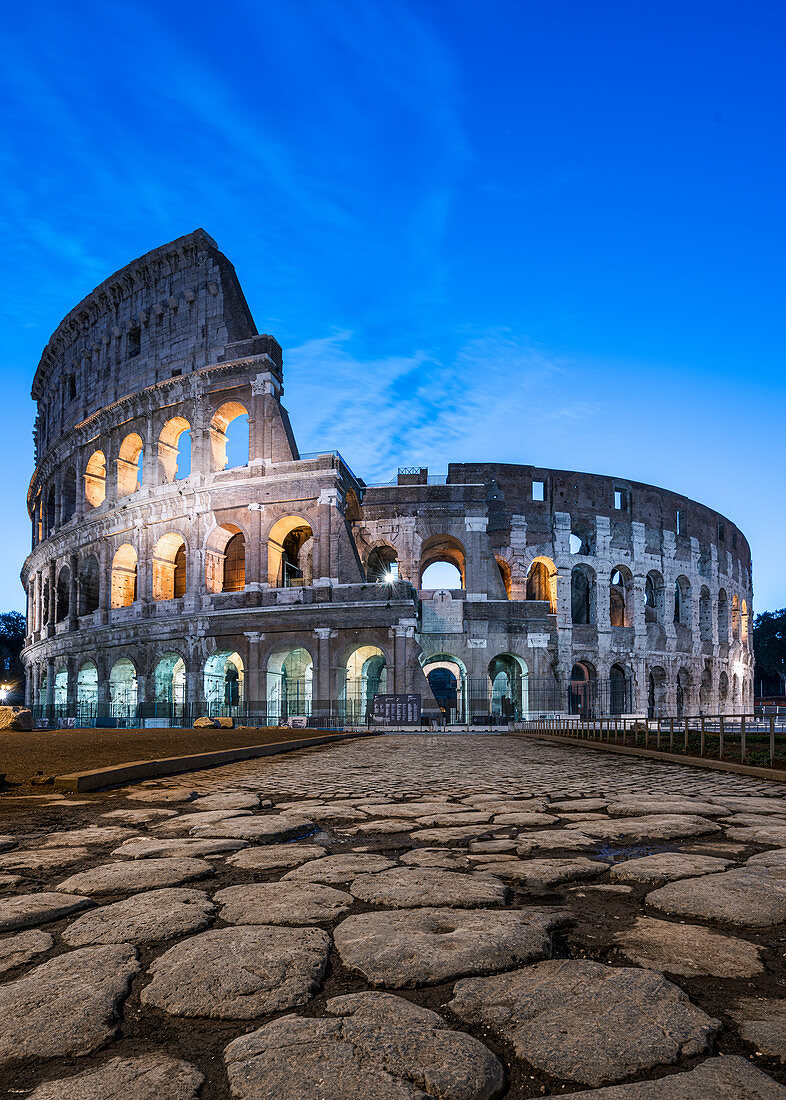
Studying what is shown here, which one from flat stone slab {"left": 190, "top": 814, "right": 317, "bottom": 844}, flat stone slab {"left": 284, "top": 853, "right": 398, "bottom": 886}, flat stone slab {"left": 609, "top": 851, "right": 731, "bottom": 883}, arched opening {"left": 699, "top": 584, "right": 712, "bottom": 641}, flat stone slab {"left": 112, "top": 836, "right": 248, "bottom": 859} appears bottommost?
flat stone slab {"left": 190, "top": 814, "right": 317, "bottom": 844}

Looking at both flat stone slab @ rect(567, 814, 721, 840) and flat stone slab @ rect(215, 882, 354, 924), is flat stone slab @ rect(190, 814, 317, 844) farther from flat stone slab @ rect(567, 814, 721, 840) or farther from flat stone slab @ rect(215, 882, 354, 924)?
flat stone slab @ rect(567, 814, 721, 840)

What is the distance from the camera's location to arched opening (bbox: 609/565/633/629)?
111ft

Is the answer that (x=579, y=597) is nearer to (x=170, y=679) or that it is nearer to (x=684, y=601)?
(x=684, y=601)

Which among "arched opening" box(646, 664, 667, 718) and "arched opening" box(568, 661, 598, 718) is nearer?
"arched opening" box(568, 661, 598, 718)

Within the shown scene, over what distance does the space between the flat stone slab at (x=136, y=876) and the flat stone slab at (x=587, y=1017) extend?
149 cm

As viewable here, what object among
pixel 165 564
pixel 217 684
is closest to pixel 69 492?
pixel 165 564

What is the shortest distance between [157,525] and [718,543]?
2909cm

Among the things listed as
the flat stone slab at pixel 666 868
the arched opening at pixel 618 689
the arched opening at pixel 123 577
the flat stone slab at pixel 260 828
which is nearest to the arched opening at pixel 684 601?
the arched opening at pixel 618 689

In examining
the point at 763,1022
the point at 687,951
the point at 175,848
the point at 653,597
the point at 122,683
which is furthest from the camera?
the point at 653,597

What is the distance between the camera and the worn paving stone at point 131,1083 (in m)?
1.26

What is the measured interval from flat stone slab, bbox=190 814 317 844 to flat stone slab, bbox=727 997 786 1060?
2.49 m

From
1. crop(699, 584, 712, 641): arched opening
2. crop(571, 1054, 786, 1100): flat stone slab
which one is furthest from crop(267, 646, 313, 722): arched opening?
crop(571, 1054, 786, 1100): flat stone slab

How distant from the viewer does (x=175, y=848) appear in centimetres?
340

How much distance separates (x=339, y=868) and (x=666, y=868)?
50.9 inches
